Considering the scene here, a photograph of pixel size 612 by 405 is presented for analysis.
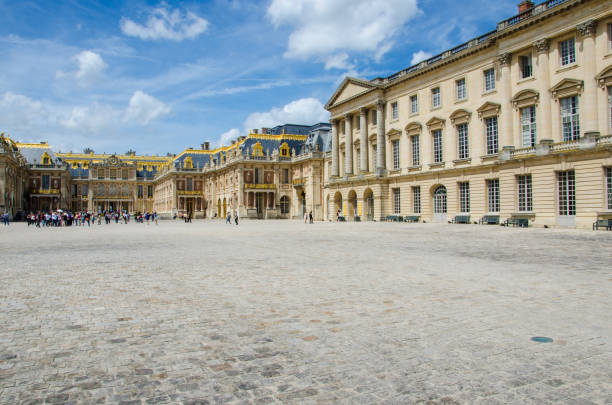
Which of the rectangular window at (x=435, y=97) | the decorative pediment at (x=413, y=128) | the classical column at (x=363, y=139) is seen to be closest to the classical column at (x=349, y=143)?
the classical column at (x=363, y=139)

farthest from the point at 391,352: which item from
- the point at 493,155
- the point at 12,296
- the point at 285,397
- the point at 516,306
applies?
the point at 493,155

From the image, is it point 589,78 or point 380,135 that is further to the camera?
point 380,135

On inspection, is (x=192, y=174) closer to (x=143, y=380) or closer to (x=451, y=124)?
(x=451, y=124)

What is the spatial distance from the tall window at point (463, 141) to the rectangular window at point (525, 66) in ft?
19.9

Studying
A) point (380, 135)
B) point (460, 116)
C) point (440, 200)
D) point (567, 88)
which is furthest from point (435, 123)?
point (567, 88)

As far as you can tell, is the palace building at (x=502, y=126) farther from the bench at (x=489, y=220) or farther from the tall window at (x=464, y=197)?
the bench at (x=489, y=220)

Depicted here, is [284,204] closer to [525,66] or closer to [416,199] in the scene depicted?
[416,199]

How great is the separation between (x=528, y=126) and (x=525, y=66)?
4.31 metres

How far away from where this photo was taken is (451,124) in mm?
37750

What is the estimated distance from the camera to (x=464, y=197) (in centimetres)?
3697

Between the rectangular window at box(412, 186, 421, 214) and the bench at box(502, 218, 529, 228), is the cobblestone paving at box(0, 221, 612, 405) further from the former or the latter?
the rectangular window at box(412, 186, 421, 214)

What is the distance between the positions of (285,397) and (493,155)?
33.4 metres

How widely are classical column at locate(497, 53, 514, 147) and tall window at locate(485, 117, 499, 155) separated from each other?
4.00 ft

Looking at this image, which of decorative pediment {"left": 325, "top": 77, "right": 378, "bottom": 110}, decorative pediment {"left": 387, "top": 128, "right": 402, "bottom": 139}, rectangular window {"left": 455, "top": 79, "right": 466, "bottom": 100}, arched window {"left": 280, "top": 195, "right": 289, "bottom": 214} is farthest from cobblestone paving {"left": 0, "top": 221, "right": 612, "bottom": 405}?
arched window {"left": 280, "top": 195, "right": 289, "bottom": 214}
